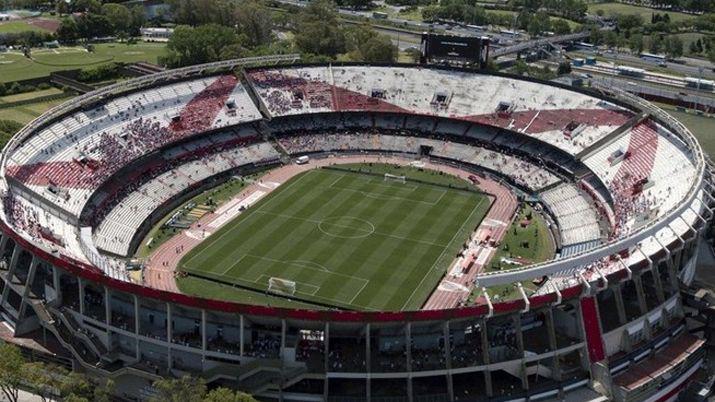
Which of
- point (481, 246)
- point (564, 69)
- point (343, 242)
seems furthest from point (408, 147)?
point (564, 69)

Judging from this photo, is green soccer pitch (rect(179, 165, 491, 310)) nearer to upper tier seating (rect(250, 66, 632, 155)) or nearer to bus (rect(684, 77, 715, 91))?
upper tier seating (rect(250, 66, 632, 155))

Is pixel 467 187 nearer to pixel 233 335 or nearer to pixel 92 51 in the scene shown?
pixel 233 335

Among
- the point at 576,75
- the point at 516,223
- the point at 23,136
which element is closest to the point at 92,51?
the point at 23,136

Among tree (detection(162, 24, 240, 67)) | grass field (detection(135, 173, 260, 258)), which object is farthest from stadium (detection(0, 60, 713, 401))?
tree (detection(162, 24, 240, 67))

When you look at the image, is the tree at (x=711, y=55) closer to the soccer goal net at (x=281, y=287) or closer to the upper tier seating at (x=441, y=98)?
the upper tier seating at (x=441, y=98)

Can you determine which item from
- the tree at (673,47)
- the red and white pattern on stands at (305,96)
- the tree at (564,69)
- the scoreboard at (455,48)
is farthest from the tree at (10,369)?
the tree at (673,47)

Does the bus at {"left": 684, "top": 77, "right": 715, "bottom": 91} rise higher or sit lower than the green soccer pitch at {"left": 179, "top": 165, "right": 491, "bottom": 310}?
higher

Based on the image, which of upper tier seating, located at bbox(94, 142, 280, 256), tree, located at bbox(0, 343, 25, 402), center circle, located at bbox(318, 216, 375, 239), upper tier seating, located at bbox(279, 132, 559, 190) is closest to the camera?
tree, located at bbox(0, 343, 25, 402)
